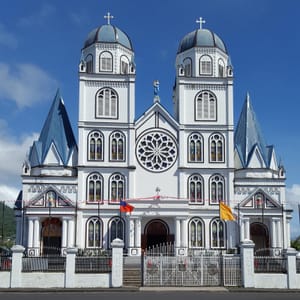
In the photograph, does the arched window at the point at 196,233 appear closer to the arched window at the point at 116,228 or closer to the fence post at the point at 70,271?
the arched window at the point at 116,228

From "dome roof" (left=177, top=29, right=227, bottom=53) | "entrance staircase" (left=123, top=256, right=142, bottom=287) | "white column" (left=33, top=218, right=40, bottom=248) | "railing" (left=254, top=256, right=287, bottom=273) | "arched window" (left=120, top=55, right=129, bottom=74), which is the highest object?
"dome roof" (left=177, top=29, right=227, bottom=53)

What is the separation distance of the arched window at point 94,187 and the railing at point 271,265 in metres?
19.5

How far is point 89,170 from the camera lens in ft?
145

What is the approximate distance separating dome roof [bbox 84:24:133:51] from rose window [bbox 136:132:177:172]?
879 centimetres

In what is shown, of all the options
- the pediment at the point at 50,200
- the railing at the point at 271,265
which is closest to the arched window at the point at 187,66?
the pediment at the point at 50,200

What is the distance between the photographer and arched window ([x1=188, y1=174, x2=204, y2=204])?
4469 centimetres

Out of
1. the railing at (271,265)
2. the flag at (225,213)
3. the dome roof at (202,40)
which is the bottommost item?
the railing at (271,265)

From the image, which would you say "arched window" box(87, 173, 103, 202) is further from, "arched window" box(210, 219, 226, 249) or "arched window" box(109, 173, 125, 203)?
"arched window" box(210, 219, 226, 249)

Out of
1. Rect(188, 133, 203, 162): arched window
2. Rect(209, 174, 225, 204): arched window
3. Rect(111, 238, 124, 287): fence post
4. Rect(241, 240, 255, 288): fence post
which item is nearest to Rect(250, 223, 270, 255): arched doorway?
Rect(209, 174, 225, 204): arched window

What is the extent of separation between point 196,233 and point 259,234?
5.77 metres

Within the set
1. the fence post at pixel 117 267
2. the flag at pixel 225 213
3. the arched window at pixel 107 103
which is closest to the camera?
the fence post at pixel 117 267

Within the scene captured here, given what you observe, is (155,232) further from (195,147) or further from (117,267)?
(117,267)

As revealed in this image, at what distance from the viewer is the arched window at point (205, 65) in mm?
47031

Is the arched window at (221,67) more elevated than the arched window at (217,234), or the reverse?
the arched window at (221,67)
